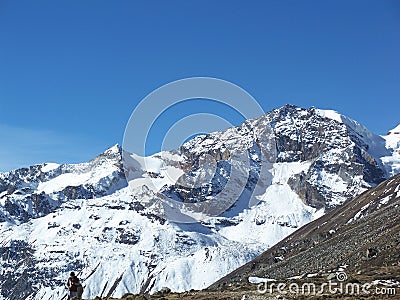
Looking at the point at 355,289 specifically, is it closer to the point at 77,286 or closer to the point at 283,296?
the point at 283,296

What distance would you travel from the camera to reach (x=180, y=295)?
45.3 meters

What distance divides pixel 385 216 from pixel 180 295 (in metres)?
98.9

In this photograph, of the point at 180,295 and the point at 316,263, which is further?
the point at 316,263

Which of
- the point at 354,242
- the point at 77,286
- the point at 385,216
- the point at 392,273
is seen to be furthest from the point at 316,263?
the point at 77,286

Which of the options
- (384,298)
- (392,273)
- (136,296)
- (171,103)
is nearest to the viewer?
(384,298)

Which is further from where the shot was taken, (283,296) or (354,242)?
(354,242)

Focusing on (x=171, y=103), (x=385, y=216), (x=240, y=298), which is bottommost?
(x=240, y=298)

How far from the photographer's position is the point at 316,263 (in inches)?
4766

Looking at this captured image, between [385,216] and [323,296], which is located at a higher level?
[385,216]

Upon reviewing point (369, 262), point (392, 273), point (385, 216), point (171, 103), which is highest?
point (385, 216)

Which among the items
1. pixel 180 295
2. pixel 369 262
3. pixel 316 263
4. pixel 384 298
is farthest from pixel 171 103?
pixel 316 263

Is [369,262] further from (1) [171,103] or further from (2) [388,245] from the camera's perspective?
(1) [171,103]

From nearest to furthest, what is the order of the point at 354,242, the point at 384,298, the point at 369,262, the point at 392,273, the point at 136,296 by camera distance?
the point at 384,298
the point at 136,296
the point at 392,273
the point at 369,262
the point at 354,242

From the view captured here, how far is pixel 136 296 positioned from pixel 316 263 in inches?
3277
